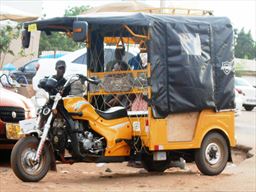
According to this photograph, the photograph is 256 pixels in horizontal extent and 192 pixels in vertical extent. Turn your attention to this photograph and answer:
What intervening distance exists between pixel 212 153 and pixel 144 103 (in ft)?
4.77

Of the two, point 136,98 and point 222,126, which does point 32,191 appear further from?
point 222,126

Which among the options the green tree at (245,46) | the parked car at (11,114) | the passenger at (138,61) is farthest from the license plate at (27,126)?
the green tree at (245,46)

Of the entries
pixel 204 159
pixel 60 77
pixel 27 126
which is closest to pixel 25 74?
pixel 60 77

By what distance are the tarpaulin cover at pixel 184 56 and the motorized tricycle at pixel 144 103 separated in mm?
15

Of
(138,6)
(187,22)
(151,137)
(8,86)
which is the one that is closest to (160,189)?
(151,137)

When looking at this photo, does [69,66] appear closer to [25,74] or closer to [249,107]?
[25,74]

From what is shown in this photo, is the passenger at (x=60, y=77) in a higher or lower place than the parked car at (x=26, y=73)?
higher

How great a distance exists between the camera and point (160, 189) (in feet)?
28.5

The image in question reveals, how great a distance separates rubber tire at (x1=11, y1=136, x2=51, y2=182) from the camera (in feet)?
28.2

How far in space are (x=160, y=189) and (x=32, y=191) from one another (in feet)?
5.54

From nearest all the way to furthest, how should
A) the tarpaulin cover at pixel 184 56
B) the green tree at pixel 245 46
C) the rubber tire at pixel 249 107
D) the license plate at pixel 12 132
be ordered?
the tarpaulin cover at pixel 184 56
the license plate at pixel 12 132
the rubber tire at pixel 249 107
the green tree at pixel 245 46

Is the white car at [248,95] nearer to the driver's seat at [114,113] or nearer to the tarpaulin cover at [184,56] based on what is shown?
the tarpaulin cover at [184,56]

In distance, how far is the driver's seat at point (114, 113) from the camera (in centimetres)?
974

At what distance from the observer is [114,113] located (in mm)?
9867
